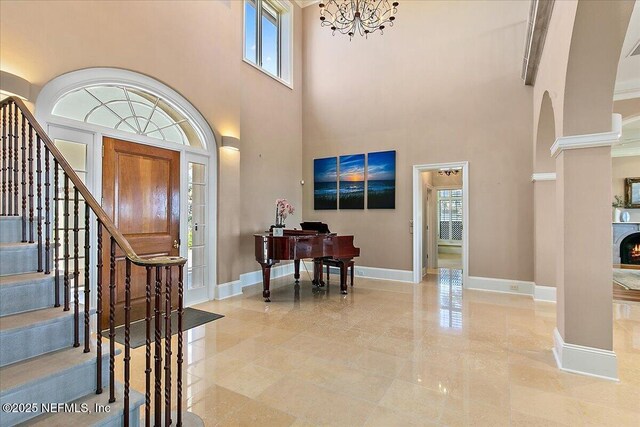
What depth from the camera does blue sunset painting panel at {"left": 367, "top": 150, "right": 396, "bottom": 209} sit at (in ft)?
20.4

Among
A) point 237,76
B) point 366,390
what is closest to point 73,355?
point 366,390

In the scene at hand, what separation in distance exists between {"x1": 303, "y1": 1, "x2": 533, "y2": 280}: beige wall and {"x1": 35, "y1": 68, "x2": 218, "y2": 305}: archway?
9.47ft

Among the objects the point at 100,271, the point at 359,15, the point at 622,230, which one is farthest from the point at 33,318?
the point at 622,230

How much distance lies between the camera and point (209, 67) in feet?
15.4

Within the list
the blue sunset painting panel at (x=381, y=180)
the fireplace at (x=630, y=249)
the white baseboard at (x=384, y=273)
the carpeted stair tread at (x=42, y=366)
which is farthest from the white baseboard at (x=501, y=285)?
the fireplace at (x=630, y=249)

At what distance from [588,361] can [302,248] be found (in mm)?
3317

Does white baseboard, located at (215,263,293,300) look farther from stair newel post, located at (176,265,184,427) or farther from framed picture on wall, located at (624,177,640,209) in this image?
framed picture on wall, located at (624,177,640,209)

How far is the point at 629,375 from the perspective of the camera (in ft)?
8.55

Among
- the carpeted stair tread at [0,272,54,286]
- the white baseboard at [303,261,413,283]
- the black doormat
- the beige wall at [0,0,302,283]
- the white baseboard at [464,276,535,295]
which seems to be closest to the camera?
the carpeted stair tread at [0,272,54,286]

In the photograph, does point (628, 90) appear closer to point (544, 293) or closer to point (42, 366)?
point (544, 293)

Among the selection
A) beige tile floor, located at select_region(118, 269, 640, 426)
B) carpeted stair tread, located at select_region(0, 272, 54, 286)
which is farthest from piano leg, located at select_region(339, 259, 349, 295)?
carpeted stair tread, located at select_region(0, 272, 54, 286)

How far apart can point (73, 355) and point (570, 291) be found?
12.2ft

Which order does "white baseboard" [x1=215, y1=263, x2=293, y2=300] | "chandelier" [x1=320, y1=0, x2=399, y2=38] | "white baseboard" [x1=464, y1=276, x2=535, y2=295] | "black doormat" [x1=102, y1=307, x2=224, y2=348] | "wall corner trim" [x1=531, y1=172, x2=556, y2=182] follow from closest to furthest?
1. "black doormat" [x1=102, y1=307, x2=224, y2=348]
2. "chandelier" [x1=320, y1=0, x2=399, y2=38]
3. "wall corner trim" [x1=531, y1=172, x2=556, y2=182]
4. "white baseboard" [x1=215, y1=263, x2=293, y2=300]
5. "white baseboard" [x1=464, y1=276, x2=535, y2=295]

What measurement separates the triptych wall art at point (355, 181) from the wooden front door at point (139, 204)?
11.0ft
